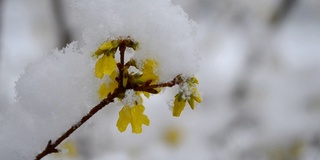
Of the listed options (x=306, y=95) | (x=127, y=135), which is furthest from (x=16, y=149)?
(x=306, y=95)

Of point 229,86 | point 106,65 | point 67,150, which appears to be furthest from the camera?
point 229,86

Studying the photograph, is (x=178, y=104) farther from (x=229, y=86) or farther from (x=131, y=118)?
(x=229, y=86)

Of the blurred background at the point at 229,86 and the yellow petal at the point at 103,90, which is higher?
the blurred background at the point at 229,86

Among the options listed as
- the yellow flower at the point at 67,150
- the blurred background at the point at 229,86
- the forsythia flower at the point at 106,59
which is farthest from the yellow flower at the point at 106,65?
the blurred background at the point at 229,86

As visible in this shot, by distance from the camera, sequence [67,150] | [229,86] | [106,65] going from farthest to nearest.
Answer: [229,86], [67,150], [106,65]

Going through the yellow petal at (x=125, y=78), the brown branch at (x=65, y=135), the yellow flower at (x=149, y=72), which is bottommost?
the brown branch at (x=65, y=135)

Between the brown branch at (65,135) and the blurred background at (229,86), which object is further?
the blurred background at (229,86)

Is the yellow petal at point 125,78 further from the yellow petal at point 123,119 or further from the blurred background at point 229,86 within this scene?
the blurred background at point 229,86

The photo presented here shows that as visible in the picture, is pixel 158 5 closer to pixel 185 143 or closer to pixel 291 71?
pixel 185 143

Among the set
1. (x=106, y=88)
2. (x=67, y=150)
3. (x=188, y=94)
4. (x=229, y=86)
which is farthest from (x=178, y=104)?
(x=229, y=86)
